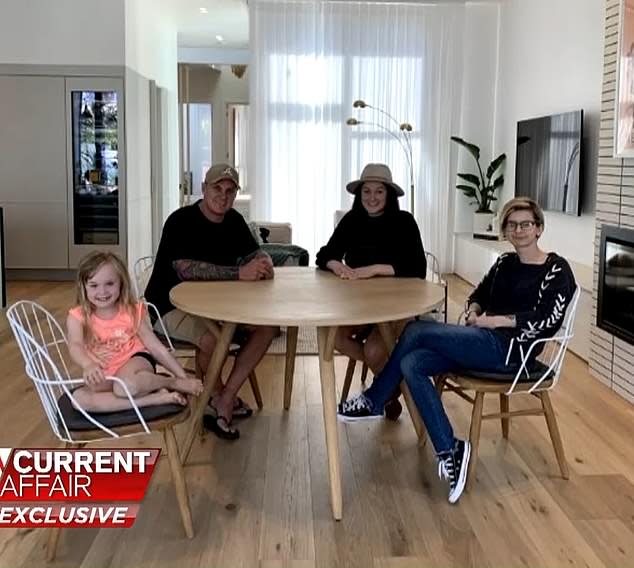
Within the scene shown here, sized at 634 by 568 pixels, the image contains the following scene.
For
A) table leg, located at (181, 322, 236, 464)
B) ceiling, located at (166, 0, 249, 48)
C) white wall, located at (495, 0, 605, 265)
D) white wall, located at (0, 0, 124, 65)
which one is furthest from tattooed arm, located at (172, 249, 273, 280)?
ceiling, located at (166, 0, 249, 48)

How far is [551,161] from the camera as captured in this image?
19.4 ft

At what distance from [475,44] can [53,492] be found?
6711mm

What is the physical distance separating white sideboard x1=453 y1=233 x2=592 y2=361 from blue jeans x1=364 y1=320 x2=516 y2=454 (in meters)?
1.85

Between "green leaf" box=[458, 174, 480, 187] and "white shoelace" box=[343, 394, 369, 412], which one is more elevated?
"green leaf" box=[458, 174, 480, 187]

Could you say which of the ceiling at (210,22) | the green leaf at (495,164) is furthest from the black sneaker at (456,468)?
the ceiling at (210,22)

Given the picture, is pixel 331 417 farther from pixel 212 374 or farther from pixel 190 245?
pixel 190 245

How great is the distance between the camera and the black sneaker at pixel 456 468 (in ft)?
8.38

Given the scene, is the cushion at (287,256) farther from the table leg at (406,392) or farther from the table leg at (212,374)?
the table leg at (212,374)

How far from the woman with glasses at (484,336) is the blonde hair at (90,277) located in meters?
0.97

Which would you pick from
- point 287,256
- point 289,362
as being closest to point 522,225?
point 289,362

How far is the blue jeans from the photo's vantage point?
103 inches

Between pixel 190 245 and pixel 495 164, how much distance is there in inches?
200

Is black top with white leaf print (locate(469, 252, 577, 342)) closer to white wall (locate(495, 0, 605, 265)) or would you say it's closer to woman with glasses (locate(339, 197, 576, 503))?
woman with glasses (locate(339, 197, 576, 503))

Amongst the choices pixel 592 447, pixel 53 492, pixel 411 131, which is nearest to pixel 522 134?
pixel 411 131
